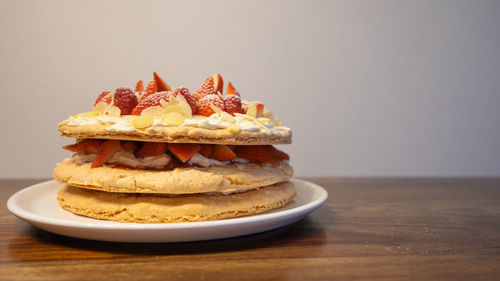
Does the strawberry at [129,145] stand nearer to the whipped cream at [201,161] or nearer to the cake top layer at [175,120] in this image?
the cake top layer at [175,120]

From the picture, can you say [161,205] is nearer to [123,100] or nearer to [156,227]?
[156,227]

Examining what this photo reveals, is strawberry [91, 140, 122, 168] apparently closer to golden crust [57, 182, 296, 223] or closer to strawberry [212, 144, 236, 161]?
golden crust [57, 182, 296, 223]

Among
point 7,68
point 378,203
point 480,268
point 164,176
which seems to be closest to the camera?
point 480,268

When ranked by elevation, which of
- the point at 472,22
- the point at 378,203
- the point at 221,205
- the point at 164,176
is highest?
the point at 472,22

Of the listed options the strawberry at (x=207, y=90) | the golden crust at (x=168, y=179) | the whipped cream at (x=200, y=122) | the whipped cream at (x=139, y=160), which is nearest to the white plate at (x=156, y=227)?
the golden crust at (x=168, y=179)

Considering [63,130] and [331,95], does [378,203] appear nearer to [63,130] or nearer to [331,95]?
[63,130]

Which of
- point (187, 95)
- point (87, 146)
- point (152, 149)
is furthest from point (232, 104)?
point (87, 146)

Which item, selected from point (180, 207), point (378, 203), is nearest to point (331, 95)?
point (378, 203)
